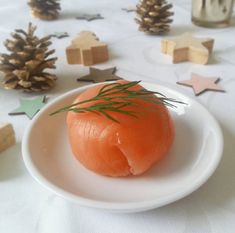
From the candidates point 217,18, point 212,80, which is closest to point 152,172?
point 212,80

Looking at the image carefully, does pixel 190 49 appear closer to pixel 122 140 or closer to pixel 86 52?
pixel 86 52

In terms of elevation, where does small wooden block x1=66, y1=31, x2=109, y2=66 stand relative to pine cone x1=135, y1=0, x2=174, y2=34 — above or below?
below

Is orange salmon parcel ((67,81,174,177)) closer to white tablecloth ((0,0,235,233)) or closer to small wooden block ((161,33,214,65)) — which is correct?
white tablecloth ((0,0,235,233))

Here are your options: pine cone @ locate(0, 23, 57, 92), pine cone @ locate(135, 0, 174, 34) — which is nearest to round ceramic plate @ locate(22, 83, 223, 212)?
pine cone @ locate(0, 23, 57, 92)

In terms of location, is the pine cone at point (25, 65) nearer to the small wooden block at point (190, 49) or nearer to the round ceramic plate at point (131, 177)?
the round ceramic plate at point (131, 177)

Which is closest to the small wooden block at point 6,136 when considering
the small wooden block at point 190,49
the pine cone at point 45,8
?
the small wooden block at point 190,49

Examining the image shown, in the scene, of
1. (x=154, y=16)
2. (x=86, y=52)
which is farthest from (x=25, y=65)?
(x=154, y=16)
